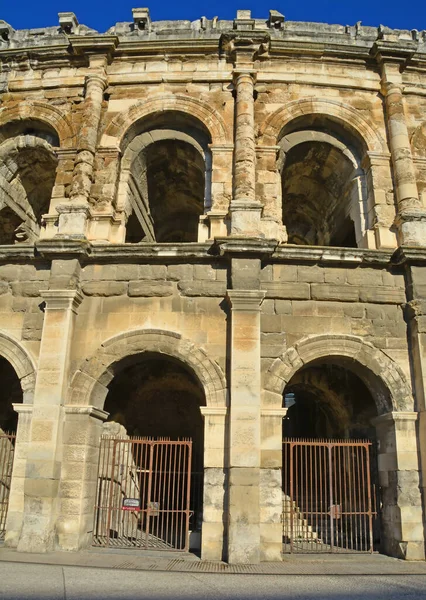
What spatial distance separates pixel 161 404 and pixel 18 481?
4880 mm

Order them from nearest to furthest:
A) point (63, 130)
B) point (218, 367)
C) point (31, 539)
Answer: point (31, 539) < point (218, 367) < point (63, 130)

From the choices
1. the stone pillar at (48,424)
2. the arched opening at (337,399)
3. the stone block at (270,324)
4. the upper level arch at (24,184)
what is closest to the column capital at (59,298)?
the stone pillar at (48,424)

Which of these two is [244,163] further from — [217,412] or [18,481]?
[18,481]

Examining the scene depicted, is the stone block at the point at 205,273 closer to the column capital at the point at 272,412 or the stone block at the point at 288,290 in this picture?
the stone block at the point at 288,290

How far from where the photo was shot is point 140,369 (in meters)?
10.8

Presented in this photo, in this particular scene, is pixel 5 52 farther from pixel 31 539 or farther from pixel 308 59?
pixel 31 539

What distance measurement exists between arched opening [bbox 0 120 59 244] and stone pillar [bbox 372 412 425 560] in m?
8.02

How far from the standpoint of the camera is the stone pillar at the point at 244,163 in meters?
8.54

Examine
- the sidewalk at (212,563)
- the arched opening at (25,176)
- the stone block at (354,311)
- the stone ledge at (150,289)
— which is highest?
the arched opening at (25,176)

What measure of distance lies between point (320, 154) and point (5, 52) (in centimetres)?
686

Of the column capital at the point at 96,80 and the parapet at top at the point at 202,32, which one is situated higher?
the parapet at top at the point at 202,32

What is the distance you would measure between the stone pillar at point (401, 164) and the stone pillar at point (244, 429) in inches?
116

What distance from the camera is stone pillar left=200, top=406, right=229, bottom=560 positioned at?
23.4 feet

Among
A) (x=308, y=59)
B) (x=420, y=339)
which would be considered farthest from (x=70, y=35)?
(x=420, y=339)
